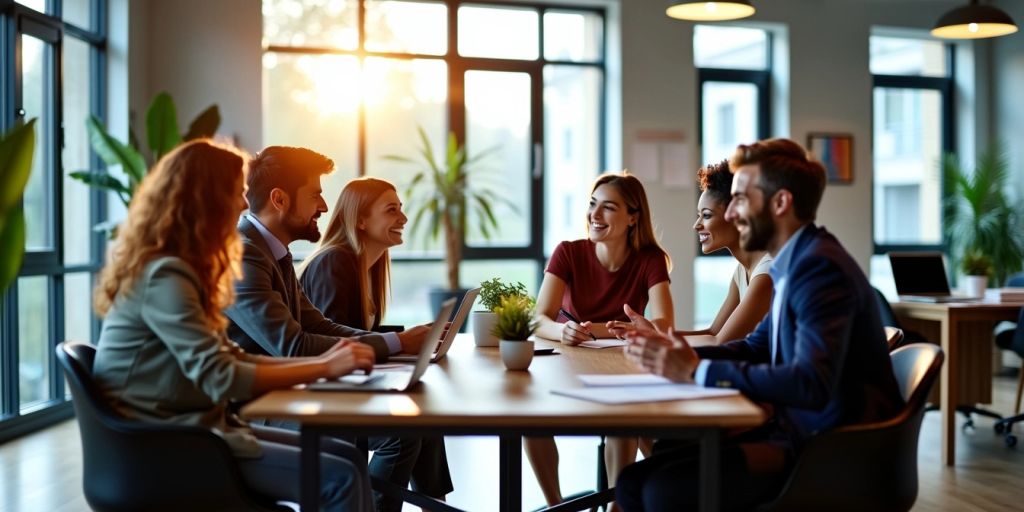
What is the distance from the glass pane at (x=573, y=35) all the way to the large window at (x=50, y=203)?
3.19m

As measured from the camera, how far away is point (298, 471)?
80.5 inches

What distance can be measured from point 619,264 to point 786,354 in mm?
1495

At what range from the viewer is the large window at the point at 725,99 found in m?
7.74

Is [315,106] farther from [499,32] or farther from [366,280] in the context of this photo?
[366,280]

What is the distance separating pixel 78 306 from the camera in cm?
585

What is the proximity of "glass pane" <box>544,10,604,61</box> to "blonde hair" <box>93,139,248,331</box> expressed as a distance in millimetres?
5610

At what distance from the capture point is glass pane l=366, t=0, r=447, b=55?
7.04m

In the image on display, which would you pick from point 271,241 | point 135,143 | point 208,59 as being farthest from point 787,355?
point 208,59

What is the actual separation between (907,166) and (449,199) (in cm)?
412

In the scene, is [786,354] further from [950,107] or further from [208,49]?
[950,107]

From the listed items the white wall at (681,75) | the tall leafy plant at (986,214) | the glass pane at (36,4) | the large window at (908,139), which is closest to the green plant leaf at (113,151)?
the glass pane at (36,4)

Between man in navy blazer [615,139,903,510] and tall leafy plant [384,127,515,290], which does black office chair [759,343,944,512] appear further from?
tall leafy plant [384,127,515,290]

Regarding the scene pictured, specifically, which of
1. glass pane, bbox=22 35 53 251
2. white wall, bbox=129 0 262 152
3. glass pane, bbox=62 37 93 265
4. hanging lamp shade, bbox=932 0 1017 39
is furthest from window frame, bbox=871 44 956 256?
glass pane, bbox=22 35 53 251

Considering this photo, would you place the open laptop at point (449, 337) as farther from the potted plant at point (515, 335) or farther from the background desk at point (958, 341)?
the background desk at point (958, 341)
